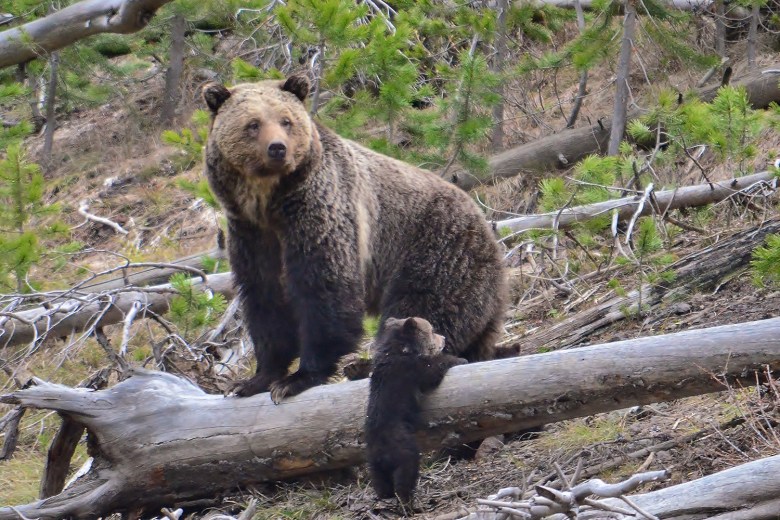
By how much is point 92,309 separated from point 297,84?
3179 millimetres

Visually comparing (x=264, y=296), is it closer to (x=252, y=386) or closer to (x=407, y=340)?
(x=252, y=386)

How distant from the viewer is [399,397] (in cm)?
468

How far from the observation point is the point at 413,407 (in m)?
4.73

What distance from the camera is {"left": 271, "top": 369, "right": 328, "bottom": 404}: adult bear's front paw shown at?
5.17 metres

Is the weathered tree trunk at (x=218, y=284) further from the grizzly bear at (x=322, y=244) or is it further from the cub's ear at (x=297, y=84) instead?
the cub's ear at (x=297, y=84)

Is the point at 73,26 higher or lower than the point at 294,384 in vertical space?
higher

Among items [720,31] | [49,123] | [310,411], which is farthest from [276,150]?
[49,123]

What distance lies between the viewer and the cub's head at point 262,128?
5.40 meters

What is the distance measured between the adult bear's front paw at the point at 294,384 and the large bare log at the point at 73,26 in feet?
15.9

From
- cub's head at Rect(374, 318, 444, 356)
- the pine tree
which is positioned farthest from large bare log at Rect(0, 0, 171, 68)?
cub's head at Rect(374, 318, 444, 356)

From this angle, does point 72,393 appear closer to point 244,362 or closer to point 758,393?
point 244,362

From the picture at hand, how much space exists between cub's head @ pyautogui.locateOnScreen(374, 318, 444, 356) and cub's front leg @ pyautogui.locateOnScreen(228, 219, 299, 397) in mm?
978

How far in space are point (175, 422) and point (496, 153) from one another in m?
6.93

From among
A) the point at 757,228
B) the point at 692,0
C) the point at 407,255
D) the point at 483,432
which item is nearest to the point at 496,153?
the point at 692,0
